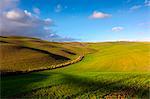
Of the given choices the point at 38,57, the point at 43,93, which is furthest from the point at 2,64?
the point at 43,93

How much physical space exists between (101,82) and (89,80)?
1369 mm

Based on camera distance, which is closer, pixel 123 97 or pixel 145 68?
pixel 123 97

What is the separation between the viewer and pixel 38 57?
4966 centimetres

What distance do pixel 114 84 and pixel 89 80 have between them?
266 centimetres

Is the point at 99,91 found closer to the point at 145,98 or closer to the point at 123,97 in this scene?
the point at 123,97

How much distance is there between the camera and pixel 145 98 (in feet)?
62.9

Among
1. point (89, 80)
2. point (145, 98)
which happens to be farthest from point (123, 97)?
point (89, 80)

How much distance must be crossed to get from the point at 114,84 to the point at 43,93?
6429 mm

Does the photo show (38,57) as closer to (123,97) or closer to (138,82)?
(138,82)

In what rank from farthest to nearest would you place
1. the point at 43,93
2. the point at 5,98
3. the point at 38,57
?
1. the point at 38,57
2. the point at 43,93
3. the point at 5,98

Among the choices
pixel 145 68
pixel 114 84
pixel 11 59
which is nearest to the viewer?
pixel 114 84

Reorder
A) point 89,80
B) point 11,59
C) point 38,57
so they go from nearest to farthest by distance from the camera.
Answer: point 89,80
point 11,59
point 38,57

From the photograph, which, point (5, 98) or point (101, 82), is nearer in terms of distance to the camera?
point (5, 98)

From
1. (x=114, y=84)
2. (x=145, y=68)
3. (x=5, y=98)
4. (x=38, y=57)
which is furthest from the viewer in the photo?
(x=38, y=57)
